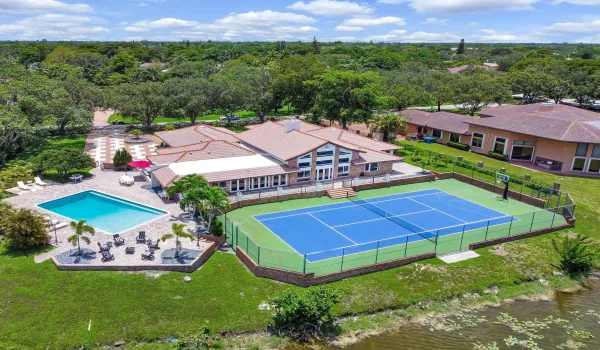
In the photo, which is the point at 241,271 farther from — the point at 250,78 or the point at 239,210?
the point at 250,78

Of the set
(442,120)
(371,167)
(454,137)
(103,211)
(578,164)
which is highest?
(442,120)

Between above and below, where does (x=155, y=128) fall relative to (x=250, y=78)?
below

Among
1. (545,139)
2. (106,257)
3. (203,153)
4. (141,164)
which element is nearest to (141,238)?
(106,257)

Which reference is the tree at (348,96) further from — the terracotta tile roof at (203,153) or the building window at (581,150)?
the building window at (581,150)

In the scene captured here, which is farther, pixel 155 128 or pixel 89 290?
pixel 155 128

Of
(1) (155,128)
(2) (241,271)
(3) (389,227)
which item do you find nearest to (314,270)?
(2) (241,271)

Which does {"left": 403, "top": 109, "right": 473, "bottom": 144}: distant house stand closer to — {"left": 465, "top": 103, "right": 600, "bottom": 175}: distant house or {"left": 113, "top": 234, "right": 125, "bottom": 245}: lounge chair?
{"left": 465, "top": 103, "right": 600, "bottom": 175}: distant house

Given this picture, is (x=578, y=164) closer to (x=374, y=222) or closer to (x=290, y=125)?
(x=374, y=222)
